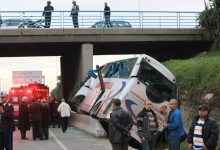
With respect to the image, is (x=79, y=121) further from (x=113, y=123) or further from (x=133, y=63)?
(x=113, y=123)

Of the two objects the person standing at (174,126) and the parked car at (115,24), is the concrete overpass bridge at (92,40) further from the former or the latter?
the person standing at (174,126)

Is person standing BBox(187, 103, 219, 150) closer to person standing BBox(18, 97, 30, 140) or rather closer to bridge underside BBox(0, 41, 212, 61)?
person standing BBox(18, 97, 30, 140)

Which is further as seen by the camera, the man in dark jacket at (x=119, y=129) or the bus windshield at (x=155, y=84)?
the bus windshield at (x=155, y=84)

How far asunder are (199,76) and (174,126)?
7.77 meters

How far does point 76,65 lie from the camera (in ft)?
108

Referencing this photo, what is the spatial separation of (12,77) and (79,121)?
68.0 feet

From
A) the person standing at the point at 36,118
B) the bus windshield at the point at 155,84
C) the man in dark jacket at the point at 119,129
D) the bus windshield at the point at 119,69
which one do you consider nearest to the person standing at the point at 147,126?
the man in dark jacket at the point at 119,129

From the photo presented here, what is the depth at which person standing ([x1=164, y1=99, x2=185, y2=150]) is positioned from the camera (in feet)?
36.9

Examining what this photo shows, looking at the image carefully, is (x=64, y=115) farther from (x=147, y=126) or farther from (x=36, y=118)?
(x=147, y=126)

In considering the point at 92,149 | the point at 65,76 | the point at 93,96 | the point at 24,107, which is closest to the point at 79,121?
the point at 93,96

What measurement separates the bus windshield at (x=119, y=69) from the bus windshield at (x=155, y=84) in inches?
26.1

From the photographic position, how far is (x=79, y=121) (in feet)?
81.8

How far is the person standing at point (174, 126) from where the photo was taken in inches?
442

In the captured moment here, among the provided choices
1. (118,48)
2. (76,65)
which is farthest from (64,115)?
(118,48)
